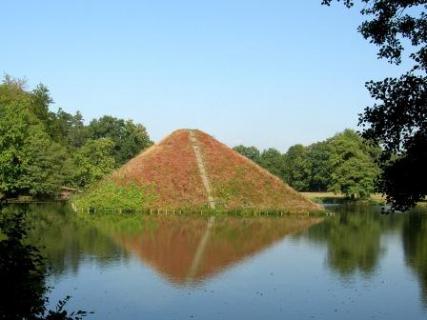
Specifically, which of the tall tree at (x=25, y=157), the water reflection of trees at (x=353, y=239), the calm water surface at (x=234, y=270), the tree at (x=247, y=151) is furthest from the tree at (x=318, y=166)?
the calm water surface at (x=234, y=270)

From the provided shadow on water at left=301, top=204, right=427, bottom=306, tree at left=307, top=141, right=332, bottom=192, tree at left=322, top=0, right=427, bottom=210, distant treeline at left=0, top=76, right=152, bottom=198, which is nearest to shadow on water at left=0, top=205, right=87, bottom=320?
tree at left=322, top=0, right=427, bottom=210

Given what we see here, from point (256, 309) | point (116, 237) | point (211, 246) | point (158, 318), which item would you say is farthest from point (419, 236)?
point (158, 318)

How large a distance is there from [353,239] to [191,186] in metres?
18.9

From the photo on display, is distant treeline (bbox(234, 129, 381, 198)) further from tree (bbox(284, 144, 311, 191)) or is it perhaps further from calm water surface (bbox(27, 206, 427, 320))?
calm water surface (bbox(27, 206, 427, 320))

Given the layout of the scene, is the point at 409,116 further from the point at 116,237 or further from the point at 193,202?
the point at 193,202

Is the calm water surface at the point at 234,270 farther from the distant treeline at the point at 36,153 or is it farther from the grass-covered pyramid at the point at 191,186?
the distant treeline at the point at 36,153

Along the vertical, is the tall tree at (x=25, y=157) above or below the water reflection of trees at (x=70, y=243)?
above

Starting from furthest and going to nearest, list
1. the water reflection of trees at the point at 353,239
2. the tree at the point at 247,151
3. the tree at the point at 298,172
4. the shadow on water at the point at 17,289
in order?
the tree at the point at 247,151
the tree at the point at 298,172
the water reflection of trees at the point at 353,239
the shadow on water at the point at 17,289

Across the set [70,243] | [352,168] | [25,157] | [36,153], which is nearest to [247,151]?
[352,168]

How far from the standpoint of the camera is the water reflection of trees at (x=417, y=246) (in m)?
19.6

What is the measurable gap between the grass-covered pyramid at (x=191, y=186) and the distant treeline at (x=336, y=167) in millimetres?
8609

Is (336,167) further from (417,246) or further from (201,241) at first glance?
(201,241)

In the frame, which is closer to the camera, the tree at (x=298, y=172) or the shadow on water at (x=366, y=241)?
the shadow on water at (x=366, y=241)

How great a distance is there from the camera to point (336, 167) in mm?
66375
